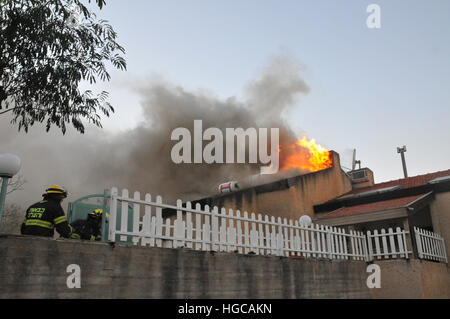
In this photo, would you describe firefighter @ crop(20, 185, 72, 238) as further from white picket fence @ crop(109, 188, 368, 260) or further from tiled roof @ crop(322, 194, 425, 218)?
tiled roof @ crop(322, 194, 425, 218)

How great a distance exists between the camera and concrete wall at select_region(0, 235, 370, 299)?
172 inches

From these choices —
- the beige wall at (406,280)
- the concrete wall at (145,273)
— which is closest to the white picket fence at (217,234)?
the concrete wall at (145,273)

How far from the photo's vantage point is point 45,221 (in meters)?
5.48

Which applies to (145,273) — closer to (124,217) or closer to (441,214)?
(124,217)

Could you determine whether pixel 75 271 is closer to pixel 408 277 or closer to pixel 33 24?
pixel 33 24

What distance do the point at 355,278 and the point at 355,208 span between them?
5325 millimetres

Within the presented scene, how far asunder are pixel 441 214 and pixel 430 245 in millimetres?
2327

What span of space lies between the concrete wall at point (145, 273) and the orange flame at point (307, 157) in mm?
12110

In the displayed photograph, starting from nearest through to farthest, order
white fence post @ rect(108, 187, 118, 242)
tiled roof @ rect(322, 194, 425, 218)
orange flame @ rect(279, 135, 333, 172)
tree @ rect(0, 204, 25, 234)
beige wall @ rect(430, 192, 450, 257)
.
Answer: white fence post @ rect(108, 187, 118, 242) → tiled roof @ rect(322, 194, 425, 218) → beige wall @ rect(430, 192, 450, 257) → orange flame @ rect(279, 135, 333, 172) → tree @ rect(0, 204, 25, 234)

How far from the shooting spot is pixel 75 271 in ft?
15.8

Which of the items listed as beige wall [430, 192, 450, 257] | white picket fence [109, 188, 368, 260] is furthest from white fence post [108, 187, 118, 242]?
beige wall [430, 192, 450, 257]

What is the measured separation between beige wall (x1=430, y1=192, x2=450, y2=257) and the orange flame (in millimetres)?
6148

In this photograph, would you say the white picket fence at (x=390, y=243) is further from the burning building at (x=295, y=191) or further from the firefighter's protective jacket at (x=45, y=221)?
the firefighter's protective jacket at (x=45, y=221)
